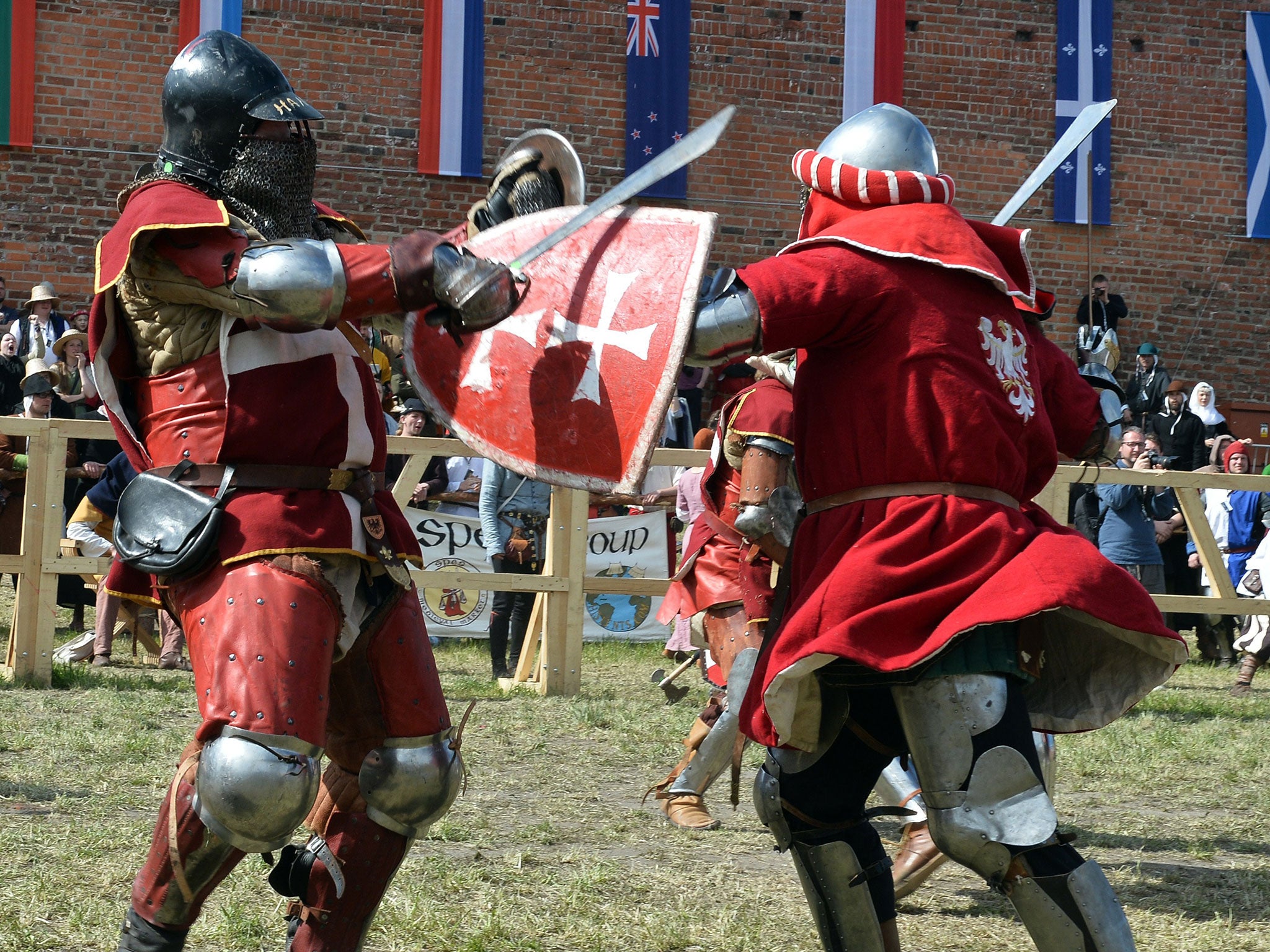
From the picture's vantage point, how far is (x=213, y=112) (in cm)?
284

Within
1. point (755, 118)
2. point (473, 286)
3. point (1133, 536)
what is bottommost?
point (1133, 536)

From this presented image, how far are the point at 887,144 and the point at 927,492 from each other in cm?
72

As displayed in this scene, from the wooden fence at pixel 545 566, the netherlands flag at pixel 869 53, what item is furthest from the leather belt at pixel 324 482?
the netherlands flag at pixel 869 53

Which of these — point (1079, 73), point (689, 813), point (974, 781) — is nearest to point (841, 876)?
point (974, 781)

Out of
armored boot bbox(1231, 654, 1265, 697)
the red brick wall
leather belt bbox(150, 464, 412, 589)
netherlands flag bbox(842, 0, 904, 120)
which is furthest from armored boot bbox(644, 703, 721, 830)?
netherlands flag bbox(842, 0, 904, 120)

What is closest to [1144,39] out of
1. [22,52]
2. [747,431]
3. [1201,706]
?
[1201,706]

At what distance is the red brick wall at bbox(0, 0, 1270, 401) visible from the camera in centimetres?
1344

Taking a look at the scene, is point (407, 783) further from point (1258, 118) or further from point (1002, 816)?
point (1258, 118)

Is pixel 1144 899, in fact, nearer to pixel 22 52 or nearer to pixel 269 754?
pixel 269 754

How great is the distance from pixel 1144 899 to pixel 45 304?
373 inches

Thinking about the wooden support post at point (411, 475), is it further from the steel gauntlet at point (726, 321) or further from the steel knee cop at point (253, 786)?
the steel gauntlet at point (726, 321)

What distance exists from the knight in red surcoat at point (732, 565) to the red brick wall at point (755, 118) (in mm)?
9586

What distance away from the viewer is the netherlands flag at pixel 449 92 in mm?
13992

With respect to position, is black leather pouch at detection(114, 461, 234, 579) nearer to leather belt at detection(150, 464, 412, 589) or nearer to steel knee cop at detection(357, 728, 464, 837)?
leather belt at detection(150, 464, 412, 589)
